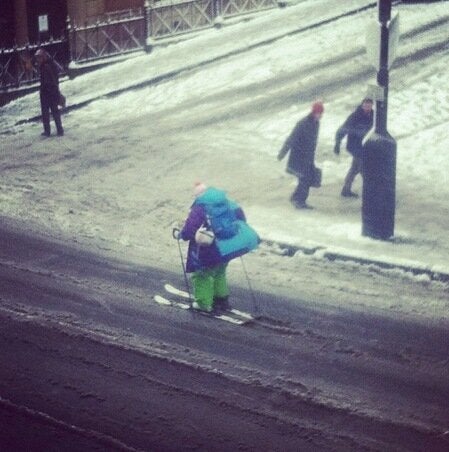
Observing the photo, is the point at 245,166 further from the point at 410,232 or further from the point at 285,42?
the point at 285,42

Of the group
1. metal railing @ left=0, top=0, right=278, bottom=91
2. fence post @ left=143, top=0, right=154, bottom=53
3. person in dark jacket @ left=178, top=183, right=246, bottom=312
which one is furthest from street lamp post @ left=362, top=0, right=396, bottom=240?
fence post @ left=143, top=0, right=154, bottom=53

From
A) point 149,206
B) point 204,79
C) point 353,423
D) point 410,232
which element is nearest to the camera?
point 353,423

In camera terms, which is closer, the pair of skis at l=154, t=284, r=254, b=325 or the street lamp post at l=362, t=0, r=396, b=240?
the pair of skis at l=154, t=284, r=254, b=325

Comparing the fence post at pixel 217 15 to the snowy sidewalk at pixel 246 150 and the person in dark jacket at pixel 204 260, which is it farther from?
the person in dark jacket at pixel 204 260

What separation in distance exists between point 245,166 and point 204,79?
20.8 ft

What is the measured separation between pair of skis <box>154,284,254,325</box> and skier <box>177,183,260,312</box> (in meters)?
0.23

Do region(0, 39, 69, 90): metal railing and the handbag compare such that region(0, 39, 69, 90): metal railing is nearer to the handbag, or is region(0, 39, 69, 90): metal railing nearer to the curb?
the curb

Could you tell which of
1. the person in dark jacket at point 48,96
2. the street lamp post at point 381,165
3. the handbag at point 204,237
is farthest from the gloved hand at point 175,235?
the person in dark jacket at point 48,96

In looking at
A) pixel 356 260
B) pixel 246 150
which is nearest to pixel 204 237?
pixel 356 260

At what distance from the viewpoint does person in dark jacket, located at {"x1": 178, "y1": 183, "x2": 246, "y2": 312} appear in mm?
10039

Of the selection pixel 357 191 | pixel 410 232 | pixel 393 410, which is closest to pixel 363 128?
pixel 357 191

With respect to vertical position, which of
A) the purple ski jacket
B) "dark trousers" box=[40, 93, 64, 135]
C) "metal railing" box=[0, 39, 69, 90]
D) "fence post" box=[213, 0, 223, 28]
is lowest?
the purple ski jacket

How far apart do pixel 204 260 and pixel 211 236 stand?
28 cm

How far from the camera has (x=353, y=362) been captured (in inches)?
360
